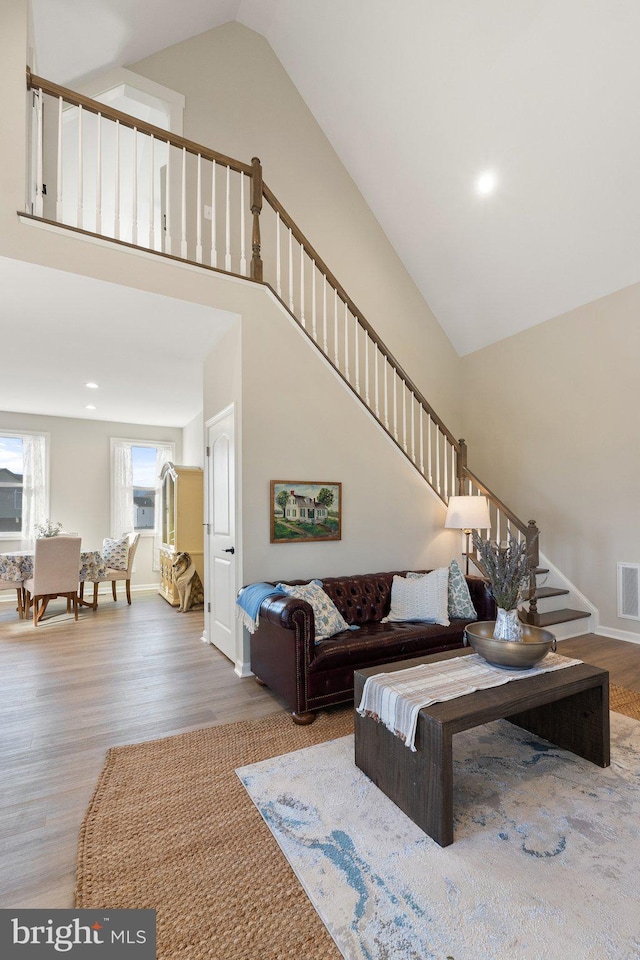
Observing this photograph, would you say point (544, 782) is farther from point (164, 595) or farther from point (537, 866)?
point (164, 595)

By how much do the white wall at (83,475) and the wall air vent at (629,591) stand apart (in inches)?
263

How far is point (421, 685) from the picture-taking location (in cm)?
212

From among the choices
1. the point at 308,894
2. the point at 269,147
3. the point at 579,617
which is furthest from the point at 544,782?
the point at 269,147

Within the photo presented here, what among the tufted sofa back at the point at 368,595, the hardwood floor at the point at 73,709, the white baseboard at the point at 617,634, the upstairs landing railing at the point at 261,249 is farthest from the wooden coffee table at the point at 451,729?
the white baseboard at the point at 617,634

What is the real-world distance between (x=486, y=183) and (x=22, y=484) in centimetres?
728

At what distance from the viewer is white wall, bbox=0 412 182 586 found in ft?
23.3

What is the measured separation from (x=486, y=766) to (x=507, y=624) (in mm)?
700

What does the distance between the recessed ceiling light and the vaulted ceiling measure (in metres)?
0.02

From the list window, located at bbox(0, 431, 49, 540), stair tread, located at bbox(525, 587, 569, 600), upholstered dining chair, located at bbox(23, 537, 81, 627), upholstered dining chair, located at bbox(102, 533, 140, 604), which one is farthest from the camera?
window, located at bbox(0, 431, 49, 540)

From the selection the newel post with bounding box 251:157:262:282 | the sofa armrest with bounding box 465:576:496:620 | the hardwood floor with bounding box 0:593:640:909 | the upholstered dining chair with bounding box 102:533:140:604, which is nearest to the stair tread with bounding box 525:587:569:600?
the hardwood floor with bounding box 0:593:640:909

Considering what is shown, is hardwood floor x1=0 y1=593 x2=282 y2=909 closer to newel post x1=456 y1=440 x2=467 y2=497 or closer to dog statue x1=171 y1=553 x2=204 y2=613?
dog statue x1=171 y1=553 x2=204 y2=613

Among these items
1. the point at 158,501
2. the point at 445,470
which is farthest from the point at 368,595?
the point at 158,501

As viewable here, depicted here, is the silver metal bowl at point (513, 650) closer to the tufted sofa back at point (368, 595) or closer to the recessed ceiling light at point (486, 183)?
the tufted sofa back at point (368, 595)

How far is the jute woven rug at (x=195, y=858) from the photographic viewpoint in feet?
4.54
